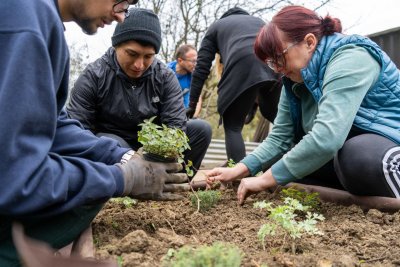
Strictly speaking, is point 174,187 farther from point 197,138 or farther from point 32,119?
point 197,138

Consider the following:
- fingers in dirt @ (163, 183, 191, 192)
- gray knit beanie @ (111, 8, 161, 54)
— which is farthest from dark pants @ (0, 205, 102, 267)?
gray knit beanie @ (111, 8, 161, 54)

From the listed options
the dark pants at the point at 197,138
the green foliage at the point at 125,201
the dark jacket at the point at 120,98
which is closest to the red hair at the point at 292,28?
the green foliage at the point at 125,201

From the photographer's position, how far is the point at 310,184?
3.25 meters

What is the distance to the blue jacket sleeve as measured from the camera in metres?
1.36

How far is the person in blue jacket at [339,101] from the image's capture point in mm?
2414

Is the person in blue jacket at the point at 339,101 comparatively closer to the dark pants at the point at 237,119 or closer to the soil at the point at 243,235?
the soil at the point at 243,235

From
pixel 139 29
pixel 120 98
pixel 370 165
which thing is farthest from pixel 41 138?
pixel 120 98

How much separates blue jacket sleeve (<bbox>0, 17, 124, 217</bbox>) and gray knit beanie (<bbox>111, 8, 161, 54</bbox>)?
186cm

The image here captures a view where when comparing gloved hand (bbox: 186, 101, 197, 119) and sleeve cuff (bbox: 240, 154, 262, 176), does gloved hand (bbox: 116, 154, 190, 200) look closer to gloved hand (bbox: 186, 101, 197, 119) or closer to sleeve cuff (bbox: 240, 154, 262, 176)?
sleeve cuff (bbox: 240, 154, 262, 176)

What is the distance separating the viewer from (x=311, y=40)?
8.70 feet

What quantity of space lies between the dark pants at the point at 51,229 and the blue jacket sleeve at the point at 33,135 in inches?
5.9

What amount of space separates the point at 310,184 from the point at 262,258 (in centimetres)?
167

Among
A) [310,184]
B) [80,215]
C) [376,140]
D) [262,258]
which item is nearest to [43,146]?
[80,215]

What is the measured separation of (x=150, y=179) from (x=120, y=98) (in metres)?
1.76
